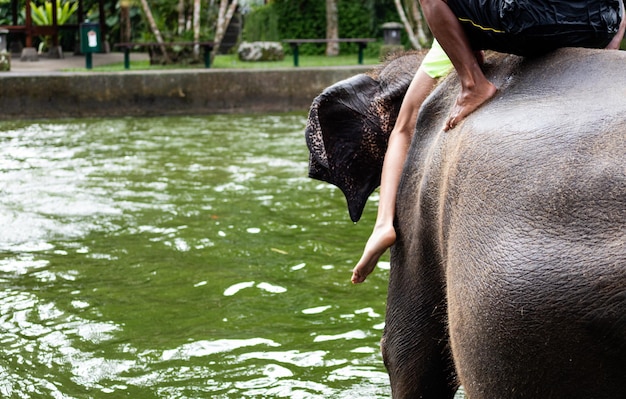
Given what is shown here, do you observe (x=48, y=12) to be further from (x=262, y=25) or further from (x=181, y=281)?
(x=181, y=281)

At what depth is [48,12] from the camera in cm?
2623

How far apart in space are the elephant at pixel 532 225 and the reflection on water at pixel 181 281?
2.13 m

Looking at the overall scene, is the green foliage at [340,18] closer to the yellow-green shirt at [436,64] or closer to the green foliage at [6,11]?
the green foliage at [6,11]

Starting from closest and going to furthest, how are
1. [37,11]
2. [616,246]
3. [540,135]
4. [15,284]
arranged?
[616,246]
[540,135]
[15,284]
[37,11]

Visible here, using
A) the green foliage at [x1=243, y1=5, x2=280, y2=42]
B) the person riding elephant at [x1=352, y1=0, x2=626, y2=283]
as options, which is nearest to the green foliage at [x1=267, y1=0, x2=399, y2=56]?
the green foliage at [x1=243, y1=5, x2=280, y2=42]

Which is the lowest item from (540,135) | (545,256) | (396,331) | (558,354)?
(396,331)

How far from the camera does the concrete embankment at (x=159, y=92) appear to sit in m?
14.8

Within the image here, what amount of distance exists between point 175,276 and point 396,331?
343cm

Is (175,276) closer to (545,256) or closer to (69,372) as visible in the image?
(69,372)

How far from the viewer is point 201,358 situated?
5.09 metres

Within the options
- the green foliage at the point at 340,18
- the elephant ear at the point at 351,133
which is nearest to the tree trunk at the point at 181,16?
the green foliage at the point at 340,18

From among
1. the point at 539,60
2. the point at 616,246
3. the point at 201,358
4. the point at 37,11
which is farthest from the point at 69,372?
the point at 37,11

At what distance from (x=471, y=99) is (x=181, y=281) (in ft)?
13.1

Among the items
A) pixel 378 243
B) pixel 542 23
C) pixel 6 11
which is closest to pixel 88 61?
pixel 6 11
